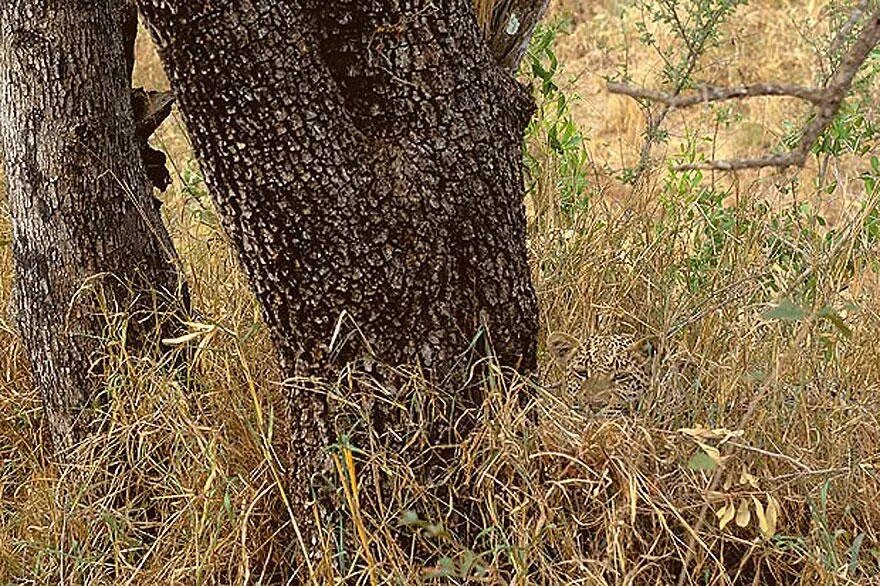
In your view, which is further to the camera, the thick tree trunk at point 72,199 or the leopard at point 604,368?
the thick tree trunk at point 72,199

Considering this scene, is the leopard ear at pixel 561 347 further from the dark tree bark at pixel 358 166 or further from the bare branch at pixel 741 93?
the bare branch at pixel 741 93

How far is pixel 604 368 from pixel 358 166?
0.78 m

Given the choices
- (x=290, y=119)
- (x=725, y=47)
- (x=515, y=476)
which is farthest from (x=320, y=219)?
(x=725, y=47)

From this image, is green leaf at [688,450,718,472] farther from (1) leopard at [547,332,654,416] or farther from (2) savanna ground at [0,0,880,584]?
(1) leopard at [547,332,654,416]

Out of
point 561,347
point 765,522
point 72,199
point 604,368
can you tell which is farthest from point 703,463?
point 72,199

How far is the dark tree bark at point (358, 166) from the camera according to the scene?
174 cm

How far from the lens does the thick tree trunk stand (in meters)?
2.33

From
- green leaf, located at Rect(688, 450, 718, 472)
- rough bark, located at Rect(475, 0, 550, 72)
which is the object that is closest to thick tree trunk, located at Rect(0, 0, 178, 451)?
rough bark, located at Rect(475, 0, 550, 72)

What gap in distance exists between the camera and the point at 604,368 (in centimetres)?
234

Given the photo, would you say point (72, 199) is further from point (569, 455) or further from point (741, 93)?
point (741, 93)

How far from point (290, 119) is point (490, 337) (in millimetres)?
511

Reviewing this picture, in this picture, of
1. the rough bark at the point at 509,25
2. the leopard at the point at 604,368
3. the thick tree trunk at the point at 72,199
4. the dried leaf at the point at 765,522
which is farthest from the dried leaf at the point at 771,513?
the thick tree trunk at the point at 72,199

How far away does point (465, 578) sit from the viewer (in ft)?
6.14

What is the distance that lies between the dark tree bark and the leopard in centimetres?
26
